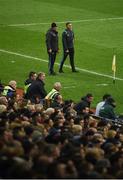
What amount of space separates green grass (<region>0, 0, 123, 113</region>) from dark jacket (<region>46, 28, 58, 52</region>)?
101 cm

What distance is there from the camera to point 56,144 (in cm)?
1495

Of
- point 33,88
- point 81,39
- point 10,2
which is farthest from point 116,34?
point 33,88

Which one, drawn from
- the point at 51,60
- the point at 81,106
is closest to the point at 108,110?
the point at 81,106

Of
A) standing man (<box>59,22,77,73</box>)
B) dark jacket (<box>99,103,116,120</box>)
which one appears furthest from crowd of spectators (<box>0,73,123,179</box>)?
standing man (<box>59,22,77,73</box>)

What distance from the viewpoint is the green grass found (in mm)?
27406

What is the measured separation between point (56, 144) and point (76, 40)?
19.5 m

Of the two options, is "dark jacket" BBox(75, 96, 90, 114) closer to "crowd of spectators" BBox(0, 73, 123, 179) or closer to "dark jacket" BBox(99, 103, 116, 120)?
"crowd of spectators" BBox(0, 73, 123, 179)

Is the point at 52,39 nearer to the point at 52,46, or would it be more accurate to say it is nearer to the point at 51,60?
the point at 52,46

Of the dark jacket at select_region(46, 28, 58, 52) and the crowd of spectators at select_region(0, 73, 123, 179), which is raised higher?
the crowd of spectators at select_region(0, 73, 123, 179)

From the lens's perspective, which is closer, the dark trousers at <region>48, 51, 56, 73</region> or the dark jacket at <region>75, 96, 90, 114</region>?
the dark jacket at <region>75, 96, 90, 114</region>

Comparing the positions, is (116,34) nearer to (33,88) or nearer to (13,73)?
(13,73)

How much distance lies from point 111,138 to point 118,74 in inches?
487

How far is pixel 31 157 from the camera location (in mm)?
12789

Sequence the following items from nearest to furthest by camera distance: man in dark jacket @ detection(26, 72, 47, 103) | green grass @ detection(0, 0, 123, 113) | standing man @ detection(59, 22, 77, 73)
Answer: man in dark jacket @ detection(26, 72, 47, 103) < green grass @ detection(0, 0, 123, 113) < standing man @ detection(59, 22, 77, 73)
